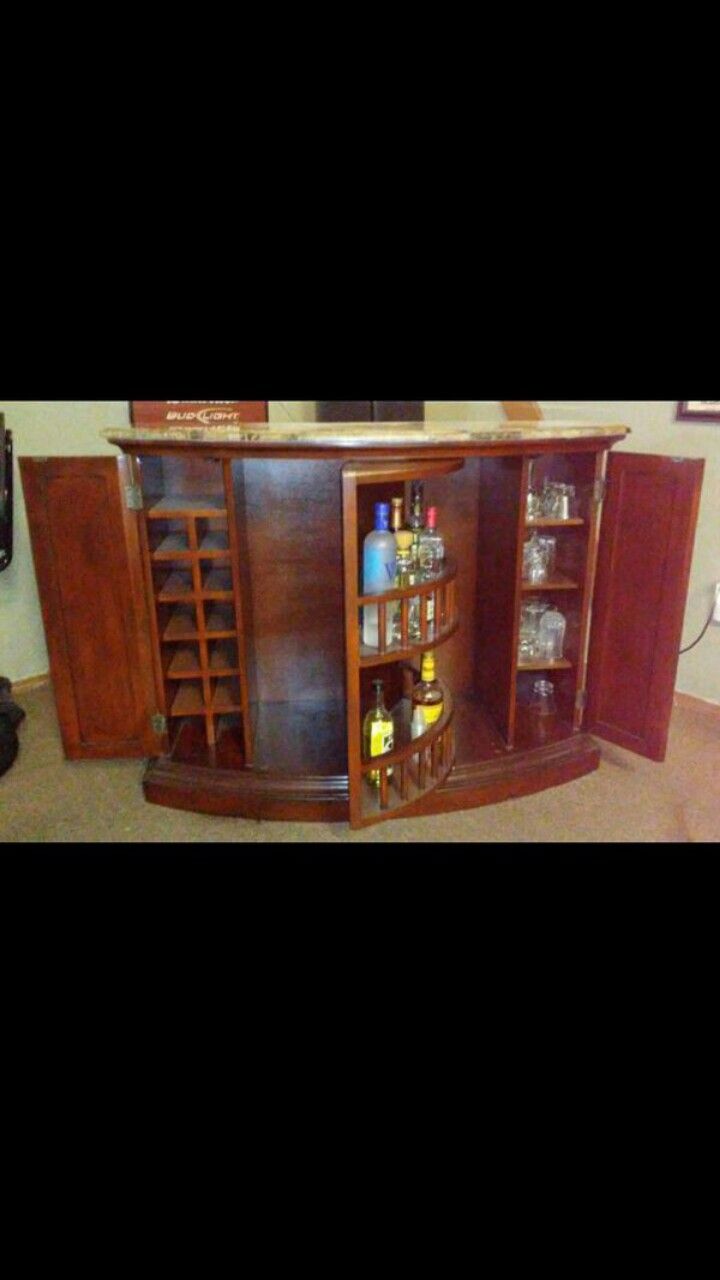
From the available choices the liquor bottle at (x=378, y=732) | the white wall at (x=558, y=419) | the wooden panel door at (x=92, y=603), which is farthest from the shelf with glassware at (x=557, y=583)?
the wooden panel door at (x=92, y=603)

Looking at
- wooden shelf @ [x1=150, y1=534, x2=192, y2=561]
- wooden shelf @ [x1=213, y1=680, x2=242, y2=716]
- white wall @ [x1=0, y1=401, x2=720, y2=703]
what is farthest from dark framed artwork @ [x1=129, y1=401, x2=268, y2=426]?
wooden shelf @ [x1=213, y1=680, x2=242, y2=716]

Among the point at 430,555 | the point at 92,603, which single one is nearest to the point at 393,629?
the point at 430,555

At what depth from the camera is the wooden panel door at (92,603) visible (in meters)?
1.81

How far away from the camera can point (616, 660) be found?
1.97 metres

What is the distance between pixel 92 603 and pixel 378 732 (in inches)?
33.1

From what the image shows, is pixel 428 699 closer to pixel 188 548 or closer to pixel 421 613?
pixel 421 613

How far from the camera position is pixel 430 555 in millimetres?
1787

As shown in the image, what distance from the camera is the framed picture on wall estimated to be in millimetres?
2205

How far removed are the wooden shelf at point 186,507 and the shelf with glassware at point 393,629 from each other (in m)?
0.38

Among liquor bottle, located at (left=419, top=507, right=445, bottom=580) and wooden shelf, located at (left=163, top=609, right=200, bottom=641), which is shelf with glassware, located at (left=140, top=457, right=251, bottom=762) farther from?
liquor bottle, located at (left=419, top=507, right=445, bottom=580)

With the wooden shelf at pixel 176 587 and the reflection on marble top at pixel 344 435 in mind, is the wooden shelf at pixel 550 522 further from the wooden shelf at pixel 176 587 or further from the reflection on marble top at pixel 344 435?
the wooden shelf at pixel 176 587

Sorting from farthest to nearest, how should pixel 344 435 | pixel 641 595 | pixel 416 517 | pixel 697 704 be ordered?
pixel 697 704 < pixel 641 595 < pixel 416 517 < pixel 344 435
